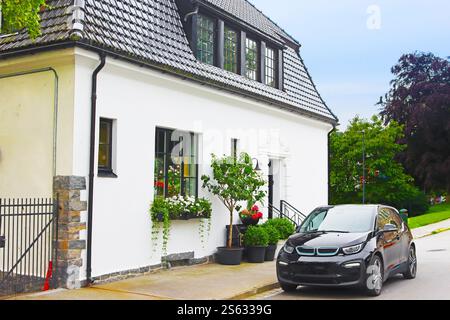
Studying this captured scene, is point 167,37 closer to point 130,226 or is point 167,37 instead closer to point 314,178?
point 130,226

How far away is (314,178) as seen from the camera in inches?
816

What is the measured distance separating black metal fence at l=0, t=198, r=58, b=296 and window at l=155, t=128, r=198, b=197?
2.96 metres

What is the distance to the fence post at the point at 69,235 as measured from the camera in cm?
1012

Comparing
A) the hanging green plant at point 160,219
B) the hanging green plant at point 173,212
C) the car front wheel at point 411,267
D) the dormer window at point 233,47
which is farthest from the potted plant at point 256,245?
the dormer window at point 233,47

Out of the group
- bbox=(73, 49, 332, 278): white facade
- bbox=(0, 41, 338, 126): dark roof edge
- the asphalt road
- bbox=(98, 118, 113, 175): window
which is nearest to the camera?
the asphalt road

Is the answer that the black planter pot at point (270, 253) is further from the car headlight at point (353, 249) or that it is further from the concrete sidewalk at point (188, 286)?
the car headlight at point (353, 249)

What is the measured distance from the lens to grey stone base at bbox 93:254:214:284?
1086 cm

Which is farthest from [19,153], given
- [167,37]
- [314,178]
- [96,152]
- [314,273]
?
[314,178]

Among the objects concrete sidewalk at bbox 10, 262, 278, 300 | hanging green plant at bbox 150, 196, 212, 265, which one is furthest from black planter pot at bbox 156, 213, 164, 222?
concrete sidewalk at bbox 10, 262, 278, 300

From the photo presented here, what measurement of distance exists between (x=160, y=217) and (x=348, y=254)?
14.1 feet

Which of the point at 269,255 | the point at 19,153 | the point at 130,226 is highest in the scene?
the point at 19,153

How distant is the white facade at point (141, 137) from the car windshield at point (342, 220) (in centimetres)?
337

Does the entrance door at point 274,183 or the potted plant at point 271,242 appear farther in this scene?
the entrance door at point 274,183

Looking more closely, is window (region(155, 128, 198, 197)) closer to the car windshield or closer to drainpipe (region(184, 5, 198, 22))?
drainpipe (region(184, 5, 198, 22))
